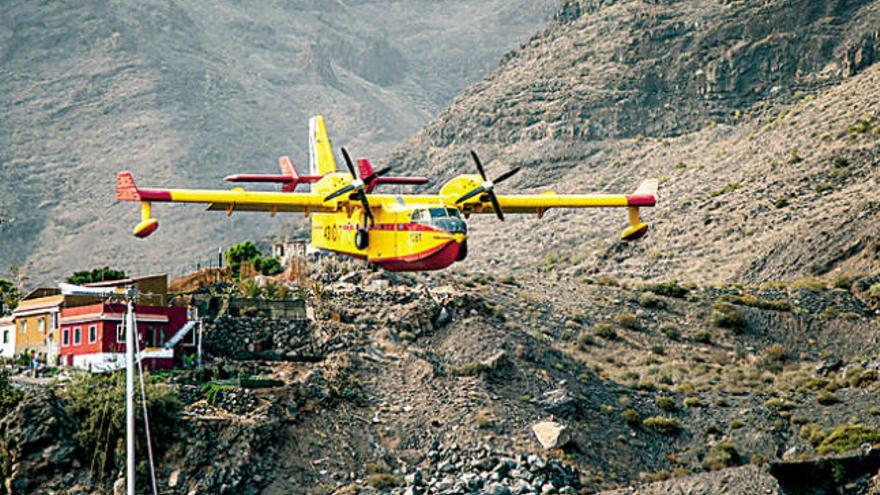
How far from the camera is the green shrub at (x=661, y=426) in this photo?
6600cm

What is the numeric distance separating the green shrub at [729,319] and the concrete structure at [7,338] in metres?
35.4

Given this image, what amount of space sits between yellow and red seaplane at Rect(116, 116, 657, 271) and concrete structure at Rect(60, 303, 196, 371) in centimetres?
388

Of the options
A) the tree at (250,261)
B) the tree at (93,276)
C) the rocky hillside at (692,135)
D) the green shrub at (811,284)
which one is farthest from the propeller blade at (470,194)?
the rocky hillside at (692,135)

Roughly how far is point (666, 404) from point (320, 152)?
20293 mm

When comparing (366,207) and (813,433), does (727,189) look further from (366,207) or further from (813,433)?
(366,207)

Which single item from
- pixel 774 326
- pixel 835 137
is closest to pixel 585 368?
pixel 774 326

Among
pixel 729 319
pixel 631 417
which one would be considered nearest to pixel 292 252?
pixel 631 417

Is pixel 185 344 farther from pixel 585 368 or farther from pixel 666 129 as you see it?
pixel 666 129

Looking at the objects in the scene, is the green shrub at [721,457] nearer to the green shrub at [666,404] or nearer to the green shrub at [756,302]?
the green shrub at [666,404]

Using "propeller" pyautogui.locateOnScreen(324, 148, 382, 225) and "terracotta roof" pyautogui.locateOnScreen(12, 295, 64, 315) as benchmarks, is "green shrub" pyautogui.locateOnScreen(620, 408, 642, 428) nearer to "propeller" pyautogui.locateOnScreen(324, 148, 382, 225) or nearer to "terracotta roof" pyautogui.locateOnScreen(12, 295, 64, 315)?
"propeller" pyautogui.locateOnScreen(324, 148, 382, 225)

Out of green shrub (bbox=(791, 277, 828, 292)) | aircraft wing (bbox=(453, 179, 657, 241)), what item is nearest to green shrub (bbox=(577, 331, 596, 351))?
aircraft wing (bbox=(453, 179, 657, 241))

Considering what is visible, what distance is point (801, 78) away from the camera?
140 meters

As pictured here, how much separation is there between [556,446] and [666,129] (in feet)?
289

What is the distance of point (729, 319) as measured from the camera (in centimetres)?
7919
